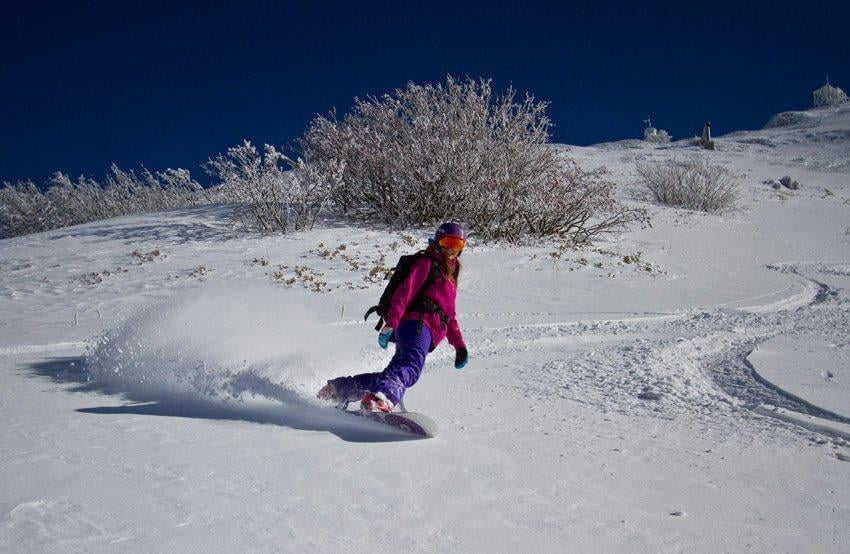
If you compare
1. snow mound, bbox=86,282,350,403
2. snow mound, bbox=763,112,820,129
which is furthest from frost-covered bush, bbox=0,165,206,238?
snow mound, bbox=763,112,820,129

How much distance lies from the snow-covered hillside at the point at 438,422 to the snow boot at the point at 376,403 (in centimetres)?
9

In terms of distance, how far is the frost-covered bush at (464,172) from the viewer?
40.0 feet

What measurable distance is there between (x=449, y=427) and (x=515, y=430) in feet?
1.13

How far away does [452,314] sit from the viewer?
3719 mm

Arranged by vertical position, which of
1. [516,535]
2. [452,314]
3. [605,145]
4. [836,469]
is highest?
[605,145]

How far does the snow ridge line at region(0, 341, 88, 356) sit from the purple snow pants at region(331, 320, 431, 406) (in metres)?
3.50

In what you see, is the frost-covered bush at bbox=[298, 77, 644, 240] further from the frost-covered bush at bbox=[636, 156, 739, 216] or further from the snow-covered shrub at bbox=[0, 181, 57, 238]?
the snow-covered shrub at bbox=[0, 181, 57, 238]

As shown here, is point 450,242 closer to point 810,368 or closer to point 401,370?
point 401,370

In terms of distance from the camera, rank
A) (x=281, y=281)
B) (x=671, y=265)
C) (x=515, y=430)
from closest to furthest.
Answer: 1. (x=515, y=430)
2. (x=281, y=281)
3. (x=671, y=265)

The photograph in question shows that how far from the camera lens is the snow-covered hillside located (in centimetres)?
200

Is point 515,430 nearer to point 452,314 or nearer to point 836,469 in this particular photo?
point 452,314

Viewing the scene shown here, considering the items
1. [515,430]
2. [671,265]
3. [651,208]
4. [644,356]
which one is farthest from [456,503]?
[651,208]

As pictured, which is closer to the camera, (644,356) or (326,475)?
(326,475)

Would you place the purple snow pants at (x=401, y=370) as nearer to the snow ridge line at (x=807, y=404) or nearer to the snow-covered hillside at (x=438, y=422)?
the snow-covered hillside at (x=438, y=422)
